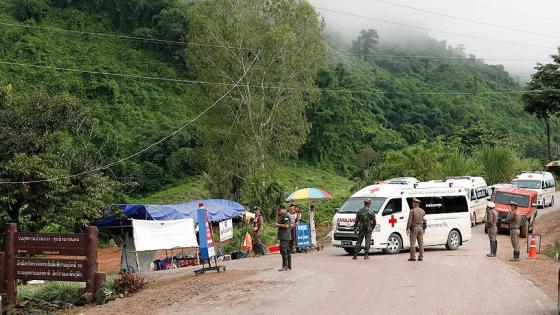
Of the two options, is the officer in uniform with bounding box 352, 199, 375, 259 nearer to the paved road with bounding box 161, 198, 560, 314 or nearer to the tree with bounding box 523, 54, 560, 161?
the paved road with bounding box 161, 198, 560, 314

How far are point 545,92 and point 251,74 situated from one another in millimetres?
20228

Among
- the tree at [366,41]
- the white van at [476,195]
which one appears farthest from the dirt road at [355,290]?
the tree at [366,41]

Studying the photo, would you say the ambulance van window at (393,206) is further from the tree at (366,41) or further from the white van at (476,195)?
the tree at (366,41)

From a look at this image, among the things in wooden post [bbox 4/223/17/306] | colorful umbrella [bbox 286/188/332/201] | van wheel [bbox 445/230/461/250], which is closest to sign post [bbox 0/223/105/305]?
wooden post [bbox 4/223/17/306]

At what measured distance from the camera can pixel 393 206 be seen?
22.3m

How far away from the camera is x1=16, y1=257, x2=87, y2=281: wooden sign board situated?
1624 centimetres

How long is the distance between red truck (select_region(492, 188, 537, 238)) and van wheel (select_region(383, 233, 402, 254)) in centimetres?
1033

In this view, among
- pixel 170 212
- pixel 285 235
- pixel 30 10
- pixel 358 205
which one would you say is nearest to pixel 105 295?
pixel 285 235

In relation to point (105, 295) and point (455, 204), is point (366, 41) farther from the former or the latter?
point (105, 295)

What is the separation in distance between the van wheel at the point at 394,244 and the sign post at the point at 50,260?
1033 cm

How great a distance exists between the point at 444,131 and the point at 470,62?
100748mm

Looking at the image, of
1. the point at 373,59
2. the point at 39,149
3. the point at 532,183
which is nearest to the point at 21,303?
the point at 39,149

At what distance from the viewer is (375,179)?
50.7m

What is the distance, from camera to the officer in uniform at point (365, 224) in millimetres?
20250
